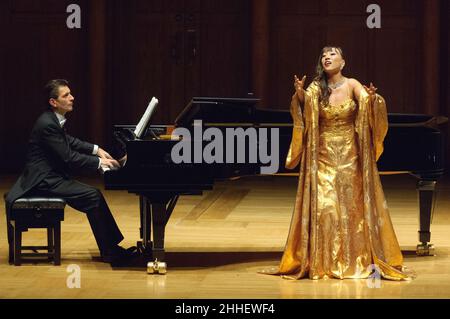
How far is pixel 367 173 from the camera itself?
5.11m

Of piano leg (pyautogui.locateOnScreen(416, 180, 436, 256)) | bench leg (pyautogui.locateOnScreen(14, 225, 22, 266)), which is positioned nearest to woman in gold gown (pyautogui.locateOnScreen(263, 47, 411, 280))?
piano leg (pyautogui.locateOnScreen(416, 180, 436, 256))

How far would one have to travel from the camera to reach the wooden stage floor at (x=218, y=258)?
4.82m

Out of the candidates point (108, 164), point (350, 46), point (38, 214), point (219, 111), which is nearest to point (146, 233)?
point (108, 164)

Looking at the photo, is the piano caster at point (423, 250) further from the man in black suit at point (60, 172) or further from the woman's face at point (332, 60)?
the man in black suit at point (60, 172)

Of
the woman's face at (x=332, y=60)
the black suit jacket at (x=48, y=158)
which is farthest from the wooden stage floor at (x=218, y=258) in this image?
the woman's face at (x=332, y=60)

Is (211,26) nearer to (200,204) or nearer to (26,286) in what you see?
(200,204)

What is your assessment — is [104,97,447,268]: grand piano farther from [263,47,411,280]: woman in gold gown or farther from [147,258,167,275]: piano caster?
[263,47,411,280]: woman in gold gown

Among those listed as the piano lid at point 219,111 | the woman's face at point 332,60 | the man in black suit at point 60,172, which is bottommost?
the man in black suit at point 60,172

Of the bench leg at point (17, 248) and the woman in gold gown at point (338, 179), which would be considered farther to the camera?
the bench leg at point (17, 248)

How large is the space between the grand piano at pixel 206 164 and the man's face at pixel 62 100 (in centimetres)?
37

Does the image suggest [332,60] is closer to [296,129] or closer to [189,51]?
[296,129]

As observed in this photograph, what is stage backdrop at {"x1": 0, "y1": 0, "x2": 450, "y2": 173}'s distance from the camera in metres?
9.99

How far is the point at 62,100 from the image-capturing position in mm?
5547

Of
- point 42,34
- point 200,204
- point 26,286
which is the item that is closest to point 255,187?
point 200,204
